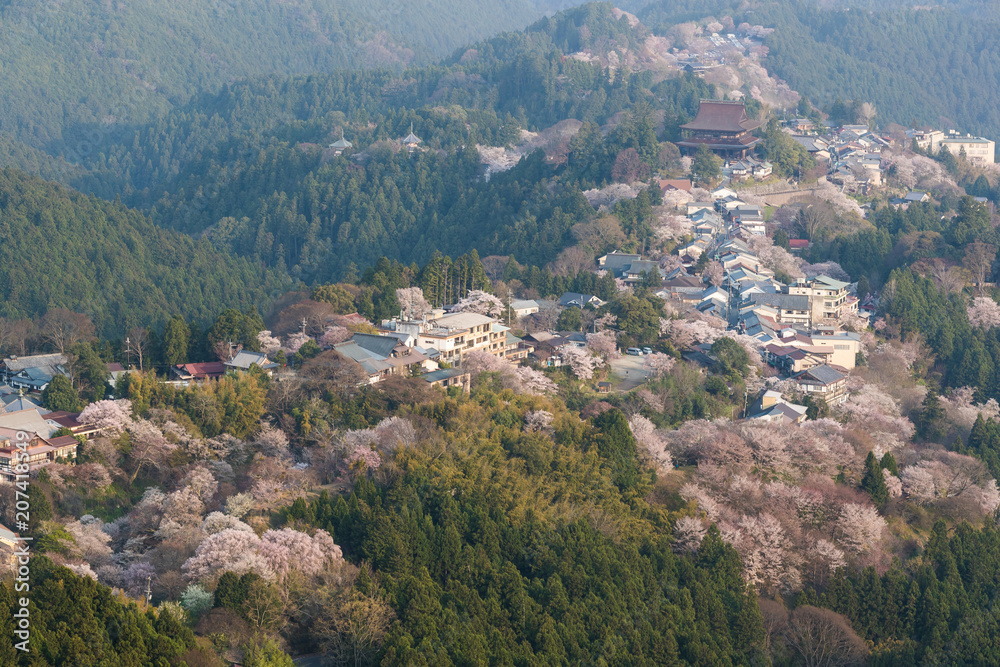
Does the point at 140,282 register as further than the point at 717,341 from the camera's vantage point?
Yes

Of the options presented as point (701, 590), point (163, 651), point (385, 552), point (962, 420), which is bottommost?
point (962, 420)

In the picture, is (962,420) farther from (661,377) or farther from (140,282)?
(140,282)

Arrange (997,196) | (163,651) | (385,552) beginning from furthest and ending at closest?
1. (997,196)
2. (385,552)
3. (163,651)

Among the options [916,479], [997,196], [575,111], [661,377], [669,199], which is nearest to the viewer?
[916,479]

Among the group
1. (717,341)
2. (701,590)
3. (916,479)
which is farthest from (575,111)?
(701,590)

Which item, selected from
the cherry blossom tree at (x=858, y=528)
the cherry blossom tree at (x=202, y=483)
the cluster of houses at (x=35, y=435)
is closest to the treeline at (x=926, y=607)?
the cherry blossom tree at (x=858, y=528)

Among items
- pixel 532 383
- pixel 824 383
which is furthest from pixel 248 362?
pixel 824 383

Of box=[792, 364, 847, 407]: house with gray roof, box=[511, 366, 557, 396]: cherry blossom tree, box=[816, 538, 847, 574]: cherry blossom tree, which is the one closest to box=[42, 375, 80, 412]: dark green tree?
box=[511, 366, 557, 396]: cherry blossom tree
